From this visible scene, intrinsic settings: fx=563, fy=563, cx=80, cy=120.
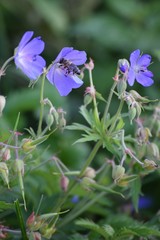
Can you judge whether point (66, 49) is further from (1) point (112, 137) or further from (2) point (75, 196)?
(2) point (75, 196)

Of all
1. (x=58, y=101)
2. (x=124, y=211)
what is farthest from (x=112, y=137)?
(x=58, y=101)

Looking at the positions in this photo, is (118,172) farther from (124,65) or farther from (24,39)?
(24,39)

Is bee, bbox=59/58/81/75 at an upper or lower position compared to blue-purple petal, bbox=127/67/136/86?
lower

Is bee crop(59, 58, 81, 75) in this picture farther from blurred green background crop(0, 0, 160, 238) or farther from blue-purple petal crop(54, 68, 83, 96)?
blurred green background crop(0, 0, 160, 238)

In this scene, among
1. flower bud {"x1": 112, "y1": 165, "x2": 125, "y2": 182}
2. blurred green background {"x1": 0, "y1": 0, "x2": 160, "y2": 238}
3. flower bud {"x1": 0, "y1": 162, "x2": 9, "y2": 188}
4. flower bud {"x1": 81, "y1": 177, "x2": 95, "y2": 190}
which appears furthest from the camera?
blurred green background {"x1": 0, "y1": 0, "x2": 160, "y2": 238}

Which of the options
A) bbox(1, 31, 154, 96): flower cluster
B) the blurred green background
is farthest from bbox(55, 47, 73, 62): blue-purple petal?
the blurred green background

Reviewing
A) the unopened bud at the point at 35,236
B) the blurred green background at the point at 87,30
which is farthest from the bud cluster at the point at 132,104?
the blurred green background at the point at 87,30
